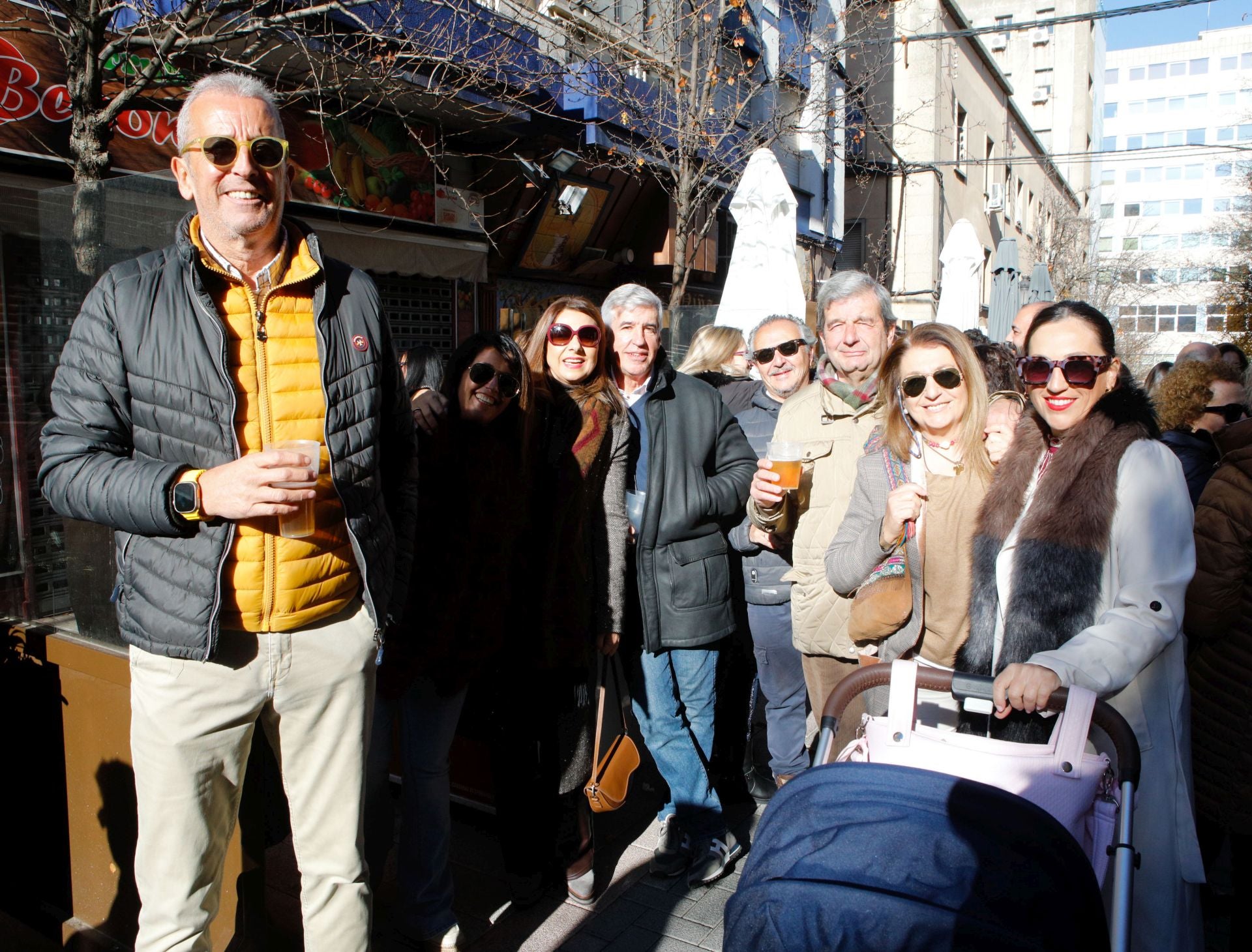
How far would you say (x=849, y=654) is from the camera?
3457 mm

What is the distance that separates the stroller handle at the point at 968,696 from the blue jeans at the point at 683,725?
1.53 metres

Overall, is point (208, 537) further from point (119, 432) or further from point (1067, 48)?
point (1067, 48)

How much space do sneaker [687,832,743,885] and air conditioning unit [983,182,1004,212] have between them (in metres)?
30.2

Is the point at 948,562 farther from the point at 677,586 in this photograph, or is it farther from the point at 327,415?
the point at 327,415

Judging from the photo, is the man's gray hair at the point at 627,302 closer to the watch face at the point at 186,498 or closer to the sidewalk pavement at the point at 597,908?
the watch face at the point at 186,498

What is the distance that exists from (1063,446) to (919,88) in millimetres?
24657

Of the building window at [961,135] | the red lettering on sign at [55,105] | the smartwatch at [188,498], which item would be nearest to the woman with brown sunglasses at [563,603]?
the smartwatch at [188,498]

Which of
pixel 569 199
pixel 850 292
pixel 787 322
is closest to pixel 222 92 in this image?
pixel 850 292

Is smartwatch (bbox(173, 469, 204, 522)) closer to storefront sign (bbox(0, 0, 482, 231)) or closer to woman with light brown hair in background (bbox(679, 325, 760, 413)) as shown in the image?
woman with light brown hair in background (bbox(679, 325, 760, 413))

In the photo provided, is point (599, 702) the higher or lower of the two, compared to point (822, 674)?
lower

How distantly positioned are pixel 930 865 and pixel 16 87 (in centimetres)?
759

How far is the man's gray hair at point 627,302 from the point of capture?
3930mm

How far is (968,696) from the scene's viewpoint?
87.5 inches

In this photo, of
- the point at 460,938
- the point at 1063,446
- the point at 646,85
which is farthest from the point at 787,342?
the point at 646,85
